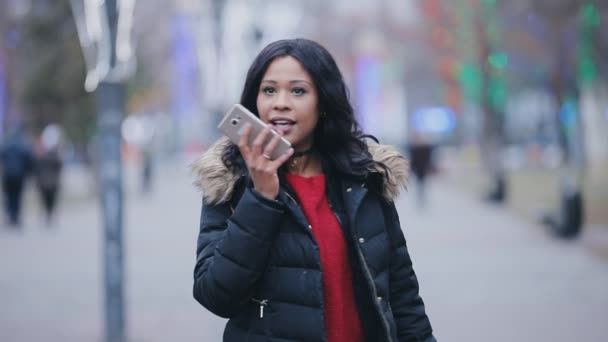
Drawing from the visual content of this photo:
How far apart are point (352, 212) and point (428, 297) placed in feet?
21.5

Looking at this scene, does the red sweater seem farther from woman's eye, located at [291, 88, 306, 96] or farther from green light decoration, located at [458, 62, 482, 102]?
green light decoration, located at [458, 62, 482, 102]

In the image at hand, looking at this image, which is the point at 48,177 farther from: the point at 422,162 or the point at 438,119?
the point at 438,119

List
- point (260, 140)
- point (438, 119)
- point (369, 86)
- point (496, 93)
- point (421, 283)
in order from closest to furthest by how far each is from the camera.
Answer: point (260, 140) < point (421, 283) < point (496, 93) < point (438, 119) < point (369, 86)

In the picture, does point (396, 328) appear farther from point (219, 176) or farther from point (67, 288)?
point (67, 288)

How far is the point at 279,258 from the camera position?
2635 mm

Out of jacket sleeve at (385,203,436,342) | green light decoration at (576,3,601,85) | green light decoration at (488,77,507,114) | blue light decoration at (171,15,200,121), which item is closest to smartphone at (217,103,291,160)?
jacket sleeve at (385,203,436,342)

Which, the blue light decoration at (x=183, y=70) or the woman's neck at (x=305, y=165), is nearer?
the woman's neck at (x=305, y=165)

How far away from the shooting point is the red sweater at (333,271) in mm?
2662

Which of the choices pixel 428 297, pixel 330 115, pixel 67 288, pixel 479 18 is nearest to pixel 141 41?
pixel 479 18

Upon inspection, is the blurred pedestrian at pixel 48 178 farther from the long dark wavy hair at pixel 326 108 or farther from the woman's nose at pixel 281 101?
the woman's nose at pixel 281 101

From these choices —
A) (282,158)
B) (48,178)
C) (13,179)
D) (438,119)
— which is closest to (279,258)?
(282,158)

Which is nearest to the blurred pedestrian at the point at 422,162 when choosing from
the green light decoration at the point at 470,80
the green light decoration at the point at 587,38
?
the green light decoration at the point at 587,38

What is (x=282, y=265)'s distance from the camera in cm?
263

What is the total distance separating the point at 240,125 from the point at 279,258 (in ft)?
1.39
